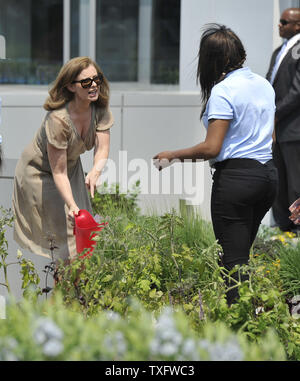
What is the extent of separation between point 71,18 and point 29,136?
12.9 ft

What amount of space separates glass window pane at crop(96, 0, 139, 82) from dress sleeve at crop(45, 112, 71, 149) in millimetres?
6911

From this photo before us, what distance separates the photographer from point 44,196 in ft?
15.0

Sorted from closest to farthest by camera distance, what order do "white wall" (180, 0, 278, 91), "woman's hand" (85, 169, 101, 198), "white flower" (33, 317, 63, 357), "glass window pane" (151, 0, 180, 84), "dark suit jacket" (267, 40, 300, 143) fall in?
1. "white flower" (33, 317, 63, 357)
2. "woman's hand" (85, 169, 101, 198)
3. "dark suit jacket" (267, 40, 300, 143)
4. "white wall" (180, 0, 278, 91)
5. "glass window pane" (151, 0, 180, 84)

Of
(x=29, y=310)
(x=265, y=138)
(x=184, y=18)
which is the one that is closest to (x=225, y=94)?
(x=265, y=138)

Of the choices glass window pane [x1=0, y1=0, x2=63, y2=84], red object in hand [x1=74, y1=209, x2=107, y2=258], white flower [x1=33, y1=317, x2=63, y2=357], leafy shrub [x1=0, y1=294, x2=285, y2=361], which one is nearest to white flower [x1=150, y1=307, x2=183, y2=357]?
leafy shrub [x1=0, y1=294, x2=285, y2=361]

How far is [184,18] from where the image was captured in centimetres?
825

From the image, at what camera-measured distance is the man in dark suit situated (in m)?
6.72

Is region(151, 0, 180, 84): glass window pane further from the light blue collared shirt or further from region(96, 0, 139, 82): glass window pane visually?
the light blue collared shirt

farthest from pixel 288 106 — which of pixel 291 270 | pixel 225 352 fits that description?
pixel 225 352

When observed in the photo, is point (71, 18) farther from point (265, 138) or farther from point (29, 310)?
point (29, 310)

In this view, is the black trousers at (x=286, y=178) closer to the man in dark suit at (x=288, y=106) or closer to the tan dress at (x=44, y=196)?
the man in dark suit at (x=288, y=106)

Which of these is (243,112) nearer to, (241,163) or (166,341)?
(241,163)

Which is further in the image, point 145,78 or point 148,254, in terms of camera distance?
point 145,78

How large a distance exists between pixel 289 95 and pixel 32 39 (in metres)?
5.76
